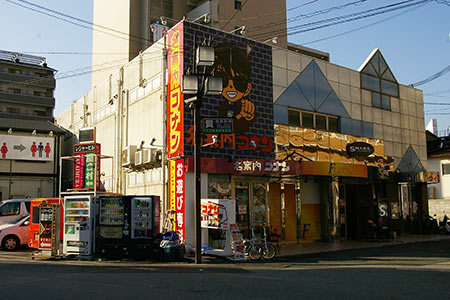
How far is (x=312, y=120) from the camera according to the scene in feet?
72.7

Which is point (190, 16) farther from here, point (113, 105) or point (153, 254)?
point (153, 254)

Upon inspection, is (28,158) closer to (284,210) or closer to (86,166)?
(86,166)

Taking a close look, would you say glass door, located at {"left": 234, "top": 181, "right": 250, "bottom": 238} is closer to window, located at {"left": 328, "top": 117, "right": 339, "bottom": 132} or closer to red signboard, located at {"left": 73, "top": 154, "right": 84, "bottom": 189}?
window, located at {"left": 328, "top": 117, "right": 339, "bottom": 132}

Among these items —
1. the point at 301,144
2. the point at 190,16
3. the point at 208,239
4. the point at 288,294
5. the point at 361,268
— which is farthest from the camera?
the point at 190,16

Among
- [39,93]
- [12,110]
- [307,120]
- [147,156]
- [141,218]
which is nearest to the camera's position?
[141,218]

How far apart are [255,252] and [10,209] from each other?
39.2ft

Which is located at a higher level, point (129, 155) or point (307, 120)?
point (307, 120)

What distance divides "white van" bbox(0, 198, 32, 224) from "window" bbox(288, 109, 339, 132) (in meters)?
13.0


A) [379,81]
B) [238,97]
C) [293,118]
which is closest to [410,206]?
[379,81]

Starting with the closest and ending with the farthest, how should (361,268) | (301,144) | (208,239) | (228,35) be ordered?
(361,268), (208,239), (228,35), (301,144)

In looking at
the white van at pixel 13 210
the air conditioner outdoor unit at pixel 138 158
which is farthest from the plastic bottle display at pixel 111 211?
the white van at pixel 13 210

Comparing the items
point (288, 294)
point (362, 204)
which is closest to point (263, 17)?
point (362, 204)

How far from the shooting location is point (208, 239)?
667 inches

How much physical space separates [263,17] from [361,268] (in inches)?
1531
